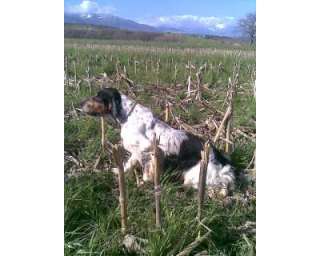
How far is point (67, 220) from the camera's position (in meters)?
2.21

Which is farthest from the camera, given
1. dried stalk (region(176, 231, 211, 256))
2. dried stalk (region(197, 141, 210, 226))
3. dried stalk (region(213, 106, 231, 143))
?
dried stalk (region(213, 106, 231, 143))

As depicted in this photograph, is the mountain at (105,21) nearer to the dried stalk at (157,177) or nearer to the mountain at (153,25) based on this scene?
the mountain at (153,25)

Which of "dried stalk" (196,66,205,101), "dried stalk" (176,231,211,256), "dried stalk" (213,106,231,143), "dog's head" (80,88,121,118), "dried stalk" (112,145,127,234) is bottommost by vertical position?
"dried stalk" (176,231,211,256)

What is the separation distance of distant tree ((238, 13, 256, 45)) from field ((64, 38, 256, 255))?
0.06m

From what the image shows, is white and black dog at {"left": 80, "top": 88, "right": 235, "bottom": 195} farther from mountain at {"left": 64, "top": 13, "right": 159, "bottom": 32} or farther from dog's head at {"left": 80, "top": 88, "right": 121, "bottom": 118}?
mountain at {"left": 64, "top": 13, "right": 159, "bottom": 32}

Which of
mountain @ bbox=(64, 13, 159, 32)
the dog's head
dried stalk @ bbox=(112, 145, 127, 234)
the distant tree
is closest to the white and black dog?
the dog's head

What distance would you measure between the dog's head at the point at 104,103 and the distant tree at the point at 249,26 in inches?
23.7

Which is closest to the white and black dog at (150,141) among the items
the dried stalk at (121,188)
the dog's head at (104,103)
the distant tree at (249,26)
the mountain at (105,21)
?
the dog's head at (104,103)

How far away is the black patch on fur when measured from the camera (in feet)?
7.60

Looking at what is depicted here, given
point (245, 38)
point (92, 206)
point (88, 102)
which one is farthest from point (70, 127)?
point (245, 38)

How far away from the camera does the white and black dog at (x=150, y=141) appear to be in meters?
2.29

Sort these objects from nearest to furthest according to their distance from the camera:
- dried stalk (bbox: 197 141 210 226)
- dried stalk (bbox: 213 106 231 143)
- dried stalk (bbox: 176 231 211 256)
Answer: dried stalk (bbox: 176 231 211 256) → dried stalk (bbox: 197 141 210 226) → dried stalk (bbox: 213 106 231 143)

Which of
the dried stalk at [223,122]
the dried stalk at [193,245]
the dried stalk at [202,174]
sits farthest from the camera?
the dried stalk at [223,122]
